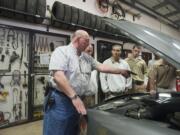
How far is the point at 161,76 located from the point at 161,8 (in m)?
5.19

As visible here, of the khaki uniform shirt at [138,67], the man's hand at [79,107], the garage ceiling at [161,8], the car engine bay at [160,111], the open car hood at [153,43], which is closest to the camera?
the open car hood at [153,43]

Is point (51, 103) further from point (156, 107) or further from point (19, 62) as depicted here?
point (19, 62)

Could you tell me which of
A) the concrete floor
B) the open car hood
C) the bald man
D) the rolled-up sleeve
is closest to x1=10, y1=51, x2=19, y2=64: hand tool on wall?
the concrete floor

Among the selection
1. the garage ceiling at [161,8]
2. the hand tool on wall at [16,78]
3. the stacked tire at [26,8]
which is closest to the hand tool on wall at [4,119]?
the hand tool on wall at [16,78]

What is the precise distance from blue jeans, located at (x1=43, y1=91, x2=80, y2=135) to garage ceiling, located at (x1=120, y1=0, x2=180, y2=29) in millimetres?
5467

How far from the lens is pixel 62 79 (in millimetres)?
1833

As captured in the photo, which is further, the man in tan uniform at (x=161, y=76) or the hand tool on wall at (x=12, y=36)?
the hand tool on wall at (x=12, y=36)

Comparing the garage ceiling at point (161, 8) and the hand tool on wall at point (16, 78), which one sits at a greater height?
the garage ceiling at point (161, 8)

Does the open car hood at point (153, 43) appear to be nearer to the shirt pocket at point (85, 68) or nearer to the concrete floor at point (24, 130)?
the shirt pocket at point (85, 68)

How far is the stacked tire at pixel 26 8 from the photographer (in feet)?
12.6

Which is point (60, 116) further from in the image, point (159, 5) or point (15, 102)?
point (159, 5)

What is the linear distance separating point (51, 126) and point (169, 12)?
24.4 feet

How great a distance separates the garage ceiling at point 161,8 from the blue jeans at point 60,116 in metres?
5.47

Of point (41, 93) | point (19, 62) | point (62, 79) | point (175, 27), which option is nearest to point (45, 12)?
point (19, 62)
